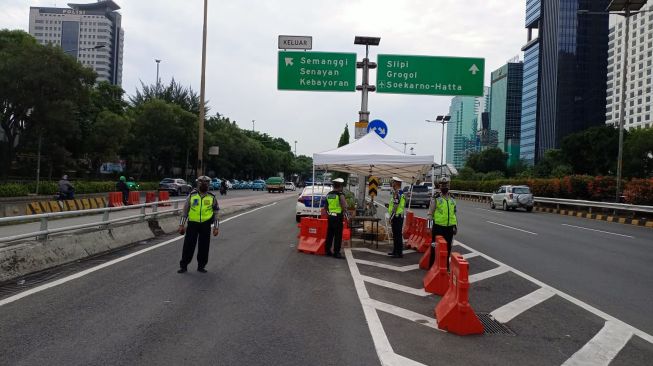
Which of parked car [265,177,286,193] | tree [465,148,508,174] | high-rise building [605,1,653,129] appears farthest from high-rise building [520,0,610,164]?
parked car [265,177,286,193]

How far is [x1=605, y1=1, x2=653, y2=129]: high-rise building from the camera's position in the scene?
136m

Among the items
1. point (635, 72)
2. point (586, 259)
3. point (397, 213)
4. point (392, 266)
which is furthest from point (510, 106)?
point (392, 266)

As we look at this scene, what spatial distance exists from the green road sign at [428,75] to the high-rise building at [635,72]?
133 metres

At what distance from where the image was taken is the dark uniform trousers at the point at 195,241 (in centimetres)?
942

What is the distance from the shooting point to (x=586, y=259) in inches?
491

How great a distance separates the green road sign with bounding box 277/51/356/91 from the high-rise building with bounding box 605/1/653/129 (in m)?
135

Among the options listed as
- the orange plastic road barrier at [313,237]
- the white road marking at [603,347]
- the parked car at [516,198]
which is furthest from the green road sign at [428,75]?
the parked car at [516,198]

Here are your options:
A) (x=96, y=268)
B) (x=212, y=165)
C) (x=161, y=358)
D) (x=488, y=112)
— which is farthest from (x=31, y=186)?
(x=488, y=112)

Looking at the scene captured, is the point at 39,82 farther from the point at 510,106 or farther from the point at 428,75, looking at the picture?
the point at 510,106

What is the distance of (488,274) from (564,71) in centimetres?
14226

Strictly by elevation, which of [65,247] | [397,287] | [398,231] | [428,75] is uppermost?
[428,75]

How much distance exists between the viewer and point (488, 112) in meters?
183

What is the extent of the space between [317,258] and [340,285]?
2936 millimetres

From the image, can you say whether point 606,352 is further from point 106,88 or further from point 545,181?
point 106,88
